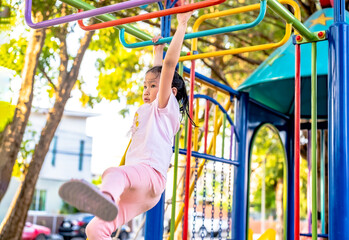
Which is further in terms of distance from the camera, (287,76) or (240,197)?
(240,197)

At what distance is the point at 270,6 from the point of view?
267 cm

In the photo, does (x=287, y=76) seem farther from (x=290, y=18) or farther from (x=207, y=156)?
(x=290, y=18)

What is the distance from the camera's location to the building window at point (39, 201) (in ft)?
80.8

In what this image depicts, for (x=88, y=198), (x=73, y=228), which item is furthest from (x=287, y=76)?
(x=73, y=228)

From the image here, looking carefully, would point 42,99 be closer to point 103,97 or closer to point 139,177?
point 103,97

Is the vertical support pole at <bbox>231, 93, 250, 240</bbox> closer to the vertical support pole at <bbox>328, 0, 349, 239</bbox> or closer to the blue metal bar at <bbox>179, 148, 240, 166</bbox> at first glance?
the blue metal bar at <bbox>179, 148, 240, 166</bbox>

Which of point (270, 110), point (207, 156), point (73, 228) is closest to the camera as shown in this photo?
point (207, 156)

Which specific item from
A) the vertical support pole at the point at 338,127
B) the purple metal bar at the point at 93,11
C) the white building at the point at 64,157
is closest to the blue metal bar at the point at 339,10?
the vertical support pole at the point at 338,127

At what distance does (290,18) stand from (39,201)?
23801 mm

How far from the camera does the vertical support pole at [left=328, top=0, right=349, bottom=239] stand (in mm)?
2908

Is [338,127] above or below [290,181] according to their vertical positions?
above

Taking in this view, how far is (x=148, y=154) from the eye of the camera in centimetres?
229

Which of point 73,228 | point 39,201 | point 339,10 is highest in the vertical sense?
point 339,10

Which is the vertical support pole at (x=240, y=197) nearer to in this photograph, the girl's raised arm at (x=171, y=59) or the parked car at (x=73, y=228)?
the girl's raised arm at (x=171, y=59)
